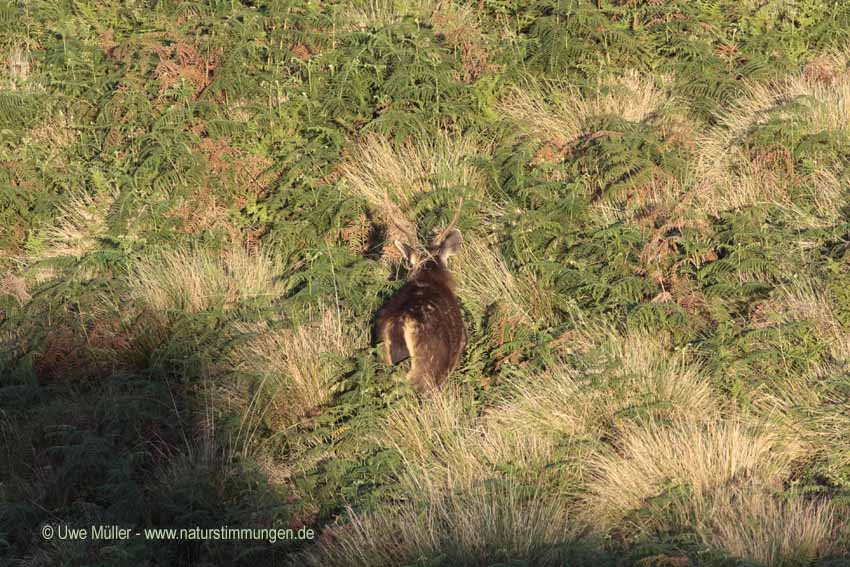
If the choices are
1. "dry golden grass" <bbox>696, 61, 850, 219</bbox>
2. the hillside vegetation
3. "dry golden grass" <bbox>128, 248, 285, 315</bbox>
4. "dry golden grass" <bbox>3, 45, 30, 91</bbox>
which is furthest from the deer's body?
"dry golden grass" <bbox>3, 45, 30, 91</bbox>

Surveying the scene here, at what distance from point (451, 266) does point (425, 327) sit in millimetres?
1303

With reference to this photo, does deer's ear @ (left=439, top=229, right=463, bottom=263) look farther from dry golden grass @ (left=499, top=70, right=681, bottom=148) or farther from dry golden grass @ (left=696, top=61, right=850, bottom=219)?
dry golden grass @ (left=696, top=61, right=850, bottom=219)

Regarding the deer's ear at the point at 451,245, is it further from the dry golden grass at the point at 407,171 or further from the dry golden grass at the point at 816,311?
the dry golden grass at the point at 816,311

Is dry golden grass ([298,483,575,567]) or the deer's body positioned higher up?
the deer's body

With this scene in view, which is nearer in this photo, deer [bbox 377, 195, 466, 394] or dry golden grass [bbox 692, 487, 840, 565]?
dry golden grass [bbox 692, 487, 840, 565]

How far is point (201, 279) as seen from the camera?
8391mm

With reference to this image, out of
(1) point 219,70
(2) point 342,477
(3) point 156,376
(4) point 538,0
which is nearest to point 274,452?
(2) point 342,477

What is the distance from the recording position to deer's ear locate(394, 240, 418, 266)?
8.20 meters

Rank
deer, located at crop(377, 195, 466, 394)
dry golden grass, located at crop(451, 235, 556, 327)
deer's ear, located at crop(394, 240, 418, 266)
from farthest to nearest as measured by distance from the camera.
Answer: deer's ear, located at crop(394, 240, 418, 266) < dry golden grass, located at crop(451, 235, 556, 327) < deer, located at crop(377, 195, 466, 394)

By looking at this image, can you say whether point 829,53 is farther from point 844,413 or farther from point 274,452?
point 274,452

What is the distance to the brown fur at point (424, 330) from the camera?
7.43 meters

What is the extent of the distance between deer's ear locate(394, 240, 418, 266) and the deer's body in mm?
342

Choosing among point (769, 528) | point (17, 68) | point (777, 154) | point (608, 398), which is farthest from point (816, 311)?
point (17, 68)

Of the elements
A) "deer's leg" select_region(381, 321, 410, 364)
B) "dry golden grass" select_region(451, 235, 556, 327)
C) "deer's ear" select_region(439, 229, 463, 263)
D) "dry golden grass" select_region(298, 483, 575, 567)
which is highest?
"deer's ear" select_region(439, 229, 463, 263)
